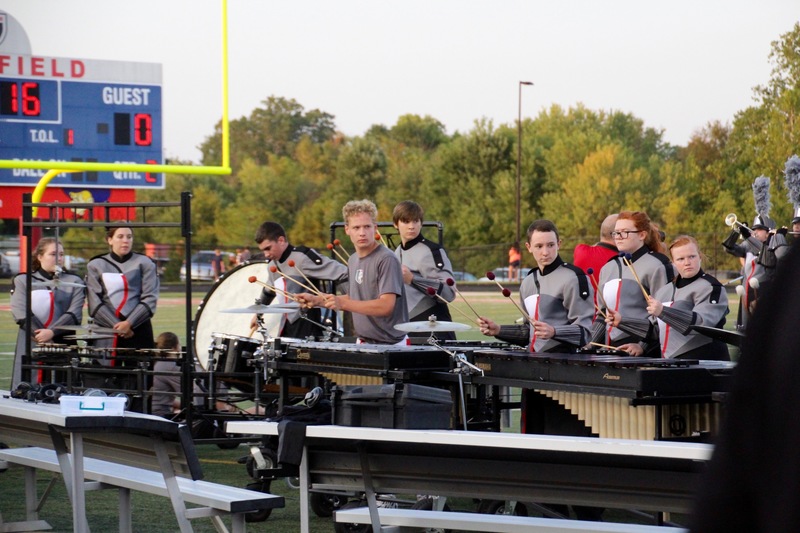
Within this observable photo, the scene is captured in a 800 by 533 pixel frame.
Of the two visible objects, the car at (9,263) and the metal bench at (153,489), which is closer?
the metal bench at (153,489)

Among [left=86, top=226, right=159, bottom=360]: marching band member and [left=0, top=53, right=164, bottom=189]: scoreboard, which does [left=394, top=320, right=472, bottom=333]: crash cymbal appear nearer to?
[left=86, top=226, right=159, bottom=360]: marching band member

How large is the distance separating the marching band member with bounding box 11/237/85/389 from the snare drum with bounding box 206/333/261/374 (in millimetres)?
1371

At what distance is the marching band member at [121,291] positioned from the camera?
30.2ft

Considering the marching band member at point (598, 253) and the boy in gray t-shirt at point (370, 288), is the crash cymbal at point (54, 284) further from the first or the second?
the marching band member at point (598, 253)

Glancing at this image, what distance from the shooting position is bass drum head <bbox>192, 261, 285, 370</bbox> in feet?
31.3

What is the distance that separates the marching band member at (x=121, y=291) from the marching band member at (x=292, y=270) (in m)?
0.91

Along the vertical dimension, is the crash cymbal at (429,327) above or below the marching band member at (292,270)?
below

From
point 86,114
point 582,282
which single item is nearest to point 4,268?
Result: point 86,114

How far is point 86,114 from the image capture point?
18.5 metres

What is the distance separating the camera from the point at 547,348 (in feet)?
22.1

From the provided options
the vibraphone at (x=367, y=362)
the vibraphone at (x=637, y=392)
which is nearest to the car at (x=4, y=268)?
the vibraphone at (x=367, y=362)

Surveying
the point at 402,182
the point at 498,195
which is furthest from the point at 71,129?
the point at 402,182

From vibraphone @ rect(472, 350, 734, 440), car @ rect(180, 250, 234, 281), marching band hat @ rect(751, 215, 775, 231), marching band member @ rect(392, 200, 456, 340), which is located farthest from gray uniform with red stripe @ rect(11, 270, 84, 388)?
car @ rect(180, 250, 234, 281)

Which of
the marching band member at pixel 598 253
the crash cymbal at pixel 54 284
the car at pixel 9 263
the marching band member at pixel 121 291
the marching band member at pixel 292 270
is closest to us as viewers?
the marching band member at pixel 598 253
